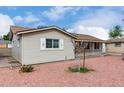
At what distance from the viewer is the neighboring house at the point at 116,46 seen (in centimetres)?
2539

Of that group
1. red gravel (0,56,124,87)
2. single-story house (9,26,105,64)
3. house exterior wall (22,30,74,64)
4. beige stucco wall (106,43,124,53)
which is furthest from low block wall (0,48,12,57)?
beige stucco wall (106,43,124,53)

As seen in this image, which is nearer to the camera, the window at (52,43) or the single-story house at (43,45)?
the single-story house at (43,45)

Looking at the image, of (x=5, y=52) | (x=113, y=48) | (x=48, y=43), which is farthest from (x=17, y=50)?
(x=113, y=48)

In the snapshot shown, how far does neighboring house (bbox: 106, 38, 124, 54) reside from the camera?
2539 centimetres

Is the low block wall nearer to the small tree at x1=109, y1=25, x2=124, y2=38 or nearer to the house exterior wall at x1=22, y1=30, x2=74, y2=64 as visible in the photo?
the house exterior wall at x1=22, y1=30, x2=74, y2=64

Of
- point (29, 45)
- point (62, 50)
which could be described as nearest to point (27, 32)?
point (29, 45)

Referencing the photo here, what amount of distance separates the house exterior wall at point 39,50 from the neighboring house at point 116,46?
15.4m

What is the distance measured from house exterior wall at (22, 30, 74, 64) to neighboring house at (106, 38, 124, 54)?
15.4m

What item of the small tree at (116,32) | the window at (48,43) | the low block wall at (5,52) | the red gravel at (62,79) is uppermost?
the small tree at (116,32)

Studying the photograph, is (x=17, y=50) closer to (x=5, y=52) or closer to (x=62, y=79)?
(x=5, y=52)

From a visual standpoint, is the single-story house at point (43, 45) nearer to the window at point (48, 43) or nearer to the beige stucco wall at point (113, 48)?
the window at point (48, 43)

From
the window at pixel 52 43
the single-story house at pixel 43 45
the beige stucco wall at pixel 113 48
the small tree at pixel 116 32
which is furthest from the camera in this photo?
the small tree at pixel 116 32

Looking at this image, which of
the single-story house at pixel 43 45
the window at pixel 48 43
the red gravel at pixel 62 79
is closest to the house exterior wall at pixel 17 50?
the single-story house at pixel 43 45
